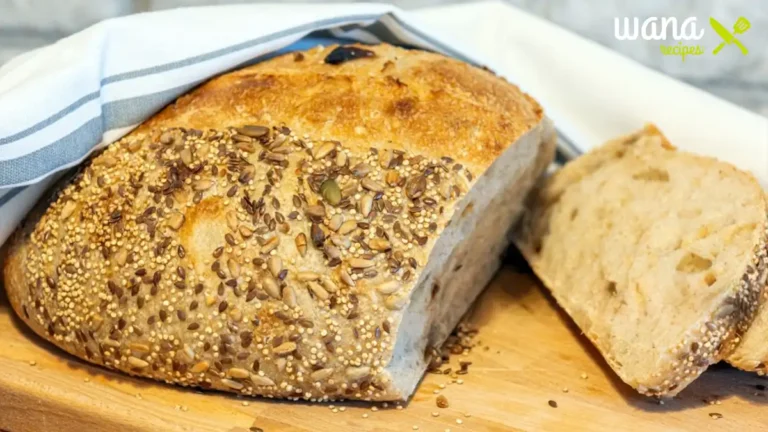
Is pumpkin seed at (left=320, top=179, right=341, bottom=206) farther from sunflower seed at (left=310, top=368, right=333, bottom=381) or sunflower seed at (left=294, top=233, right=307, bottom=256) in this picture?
sunflower seed at (left=310, top=368, right=333, bottom=381)

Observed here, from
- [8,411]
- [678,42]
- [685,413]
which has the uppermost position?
[678,42]

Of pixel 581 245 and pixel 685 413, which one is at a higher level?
pixel 581 245

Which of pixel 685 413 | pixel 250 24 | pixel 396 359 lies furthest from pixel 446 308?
pixel 250 24

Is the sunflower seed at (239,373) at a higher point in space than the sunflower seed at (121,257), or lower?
lower

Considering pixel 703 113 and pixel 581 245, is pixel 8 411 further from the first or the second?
pixel 703 113

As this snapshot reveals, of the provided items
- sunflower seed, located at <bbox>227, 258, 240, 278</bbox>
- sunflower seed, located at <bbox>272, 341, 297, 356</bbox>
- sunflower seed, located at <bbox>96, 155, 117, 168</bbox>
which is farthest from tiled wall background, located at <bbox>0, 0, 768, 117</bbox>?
sunflower seed, located at <bbox>272, 341, 297, 356</bbox>

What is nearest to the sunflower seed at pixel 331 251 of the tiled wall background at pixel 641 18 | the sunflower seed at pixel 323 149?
the sunflower seed at pixel 323 149

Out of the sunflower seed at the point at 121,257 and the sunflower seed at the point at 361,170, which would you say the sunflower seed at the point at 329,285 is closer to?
the sunflower seed at the point at 361,170
